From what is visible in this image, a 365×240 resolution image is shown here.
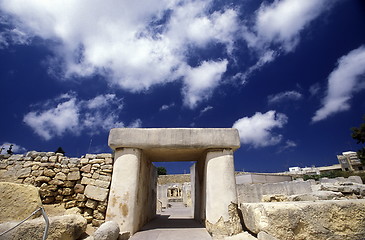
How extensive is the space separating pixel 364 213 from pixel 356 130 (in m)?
25.9

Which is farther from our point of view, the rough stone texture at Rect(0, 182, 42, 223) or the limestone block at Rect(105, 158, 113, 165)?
the limestone block at Rect(105, 158, 113, 165)

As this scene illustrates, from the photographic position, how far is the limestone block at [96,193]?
5.03 m

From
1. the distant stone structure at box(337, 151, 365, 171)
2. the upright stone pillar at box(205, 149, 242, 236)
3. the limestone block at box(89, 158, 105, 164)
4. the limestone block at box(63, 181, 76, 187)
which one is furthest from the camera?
the distant stone structure at box(337, 151, 365, 171)

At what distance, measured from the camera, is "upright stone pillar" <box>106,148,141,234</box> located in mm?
4754

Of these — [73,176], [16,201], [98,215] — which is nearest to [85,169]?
[73,176]

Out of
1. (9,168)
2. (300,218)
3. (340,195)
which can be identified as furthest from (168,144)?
(340,195)

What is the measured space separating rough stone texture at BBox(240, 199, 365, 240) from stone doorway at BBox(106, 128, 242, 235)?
1.49m

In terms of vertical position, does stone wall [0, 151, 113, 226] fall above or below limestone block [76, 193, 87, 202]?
above

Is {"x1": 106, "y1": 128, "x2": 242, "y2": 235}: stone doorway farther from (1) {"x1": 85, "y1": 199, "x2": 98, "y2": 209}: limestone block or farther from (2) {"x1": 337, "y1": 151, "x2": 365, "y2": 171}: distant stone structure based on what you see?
(2) {"x1": 337, "y1": 151, "x2": 365, "y2": 171}: distant stone structure

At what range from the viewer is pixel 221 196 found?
195 inches

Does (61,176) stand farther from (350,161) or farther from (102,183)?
(350,161)

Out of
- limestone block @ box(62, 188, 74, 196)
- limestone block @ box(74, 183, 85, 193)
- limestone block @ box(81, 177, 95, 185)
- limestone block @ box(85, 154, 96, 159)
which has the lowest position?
limestone block @ box(62, 188, 74, 196)

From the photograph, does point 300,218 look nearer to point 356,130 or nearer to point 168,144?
point 168,144

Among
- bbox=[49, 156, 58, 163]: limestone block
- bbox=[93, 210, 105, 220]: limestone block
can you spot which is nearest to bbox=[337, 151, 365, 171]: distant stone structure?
bbox=[93, 210, 105, 220]: limestone block
